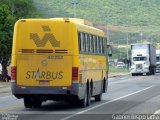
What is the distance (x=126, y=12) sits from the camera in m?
161

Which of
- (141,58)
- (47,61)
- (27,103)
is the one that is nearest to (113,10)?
(141,58)

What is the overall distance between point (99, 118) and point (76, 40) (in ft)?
14.7

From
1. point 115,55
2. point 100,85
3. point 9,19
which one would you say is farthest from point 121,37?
point 100,85

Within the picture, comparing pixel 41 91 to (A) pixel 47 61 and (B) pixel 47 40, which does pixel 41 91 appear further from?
(B) pixel 47 40

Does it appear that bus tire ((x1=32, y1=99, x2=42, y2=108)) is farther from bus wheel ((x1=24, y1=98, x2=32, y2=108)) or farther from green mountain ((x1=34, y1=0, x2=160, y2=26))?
green mountain ((x1=34, y1=0, x2=160, y2=26))

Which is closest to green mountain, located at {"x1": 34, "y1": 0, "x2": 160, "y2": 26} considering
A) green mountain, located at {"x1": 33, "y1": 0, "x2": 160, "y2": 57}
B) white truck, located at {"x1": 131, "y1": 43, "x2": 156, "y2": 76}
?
green mountain, located at {"x1": 33, "y1": 0, "x2": 160, "y2": 57}

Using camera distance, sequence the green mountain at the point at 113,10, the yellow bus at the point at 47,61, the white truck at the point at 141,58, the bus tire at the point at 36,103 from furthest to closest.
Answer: the green mountain at the point at 113,10 → the white truck at the point at 141,58 → the bus tire at the point at 36,103 → the yellow bus at the point at 47,61

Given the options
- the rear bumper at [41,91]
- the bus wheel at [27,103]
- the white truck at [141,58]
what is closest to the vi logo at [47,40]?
the rear bumper at [41,91]

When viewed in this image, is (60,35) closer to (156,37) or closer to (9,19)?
(9,19)

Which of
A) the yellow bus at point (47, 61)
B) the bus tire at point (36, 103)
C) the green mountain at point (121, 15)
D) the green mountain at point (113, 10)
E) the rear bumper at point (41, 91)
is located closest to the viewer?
the rear bumper at point (41, 91)

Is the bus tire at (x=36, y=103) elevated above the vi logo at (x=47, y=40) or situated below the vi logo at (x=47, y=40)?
below

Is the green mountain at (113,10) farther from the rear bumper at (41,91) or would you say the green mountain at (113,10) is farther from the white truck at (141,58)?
the rear bumper at (41,91)

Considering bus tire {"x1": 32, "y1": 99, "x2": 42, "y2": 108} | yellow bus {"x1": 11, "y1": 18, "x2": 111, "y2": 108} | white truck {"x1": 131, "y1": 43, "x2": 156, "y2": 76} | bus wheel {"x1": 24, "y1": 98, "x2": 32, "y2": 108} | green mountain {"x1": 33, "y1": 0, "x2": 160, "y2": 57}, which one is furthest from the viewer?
green mountain {"x1": 33, "y1": 0, "x2": 160, "y2": 57}

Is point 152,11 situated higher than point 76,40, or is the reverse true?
point 152,11
